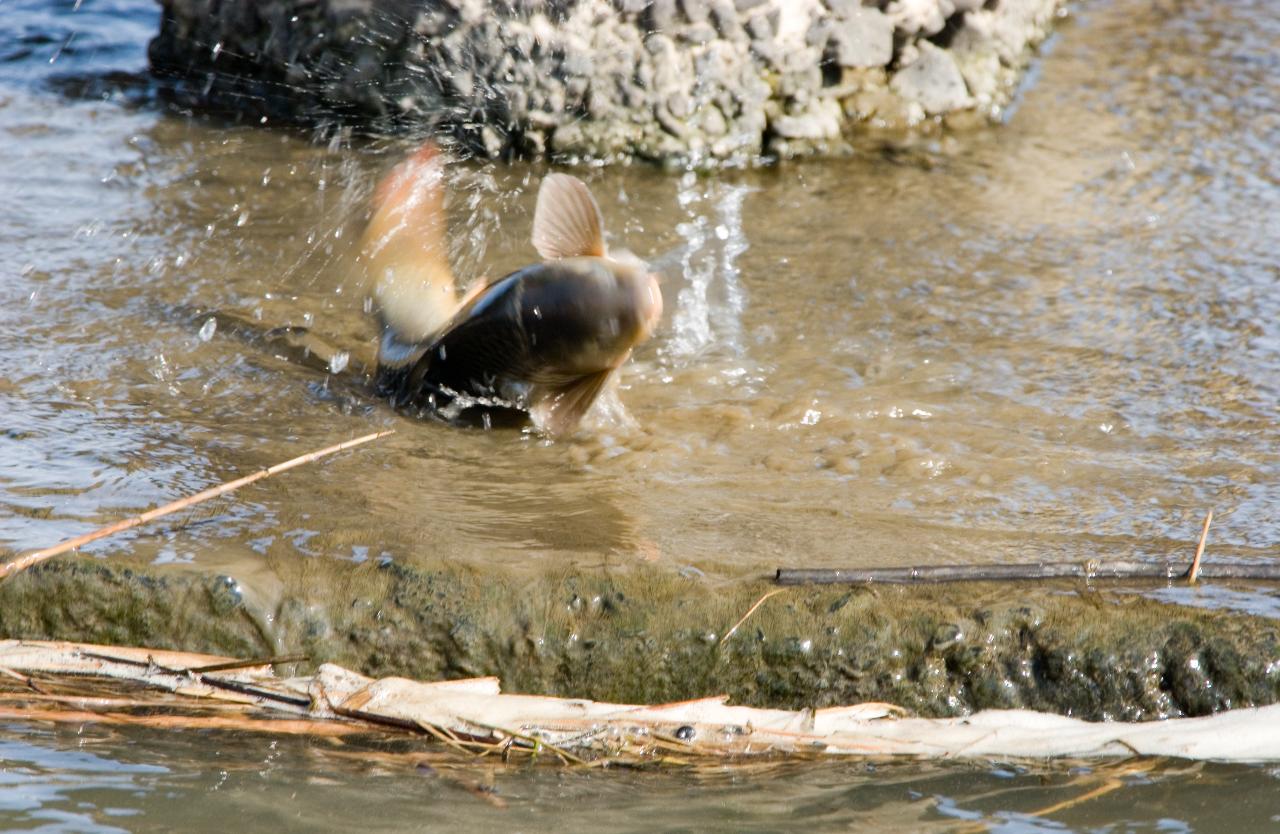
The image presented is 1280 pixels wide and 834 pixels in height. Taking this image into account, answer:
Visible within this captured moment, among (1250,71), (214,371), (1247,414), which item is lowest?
(214,371)

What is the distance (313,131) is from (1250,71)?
5219mm

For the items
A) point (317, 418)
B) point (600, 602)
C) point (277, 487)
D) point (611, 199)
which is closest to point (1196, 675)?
point (600, 602)

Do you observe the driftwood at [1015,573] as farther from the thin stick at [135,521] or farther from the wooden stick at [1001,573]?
the thin stick at [135,521]

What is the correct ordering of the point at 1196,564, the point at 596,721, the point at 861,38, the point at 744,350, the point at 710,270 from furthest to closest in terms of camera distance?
the point at 861,38
the point at 710,270
the point at 744,350
the point at 1196,564
the point at 596,721

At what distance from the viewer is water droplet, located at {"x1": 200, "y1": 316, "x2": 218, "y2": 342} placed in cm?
464

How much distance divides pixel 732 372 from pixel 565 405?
2.34 ft

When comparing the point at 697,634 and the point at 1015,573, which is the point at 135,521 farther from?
the point at 1015,573

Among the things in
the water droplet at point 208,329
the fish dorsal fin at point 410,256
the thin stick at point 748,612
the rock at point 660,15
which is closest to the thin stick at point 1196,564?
the thin stick at point 748,612

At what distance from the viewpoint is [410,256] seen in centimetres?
491

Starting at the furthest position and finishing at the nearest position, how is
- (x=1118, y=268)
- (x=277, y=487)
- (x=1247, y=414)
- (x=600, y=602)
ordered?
(x=1118, y=268)
(x=1247, y=414)
(x=277, y=487)
(x=600, y=602)

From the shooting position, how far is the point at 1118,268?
5.43 metres

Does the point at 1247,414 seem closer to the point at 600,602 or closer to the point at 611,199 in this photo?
the point at 600,602

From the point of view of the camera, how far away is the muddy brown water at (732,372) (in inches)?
121

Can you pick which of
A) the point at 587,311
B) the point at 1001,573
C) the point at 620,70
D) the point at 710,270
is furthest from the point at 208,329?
the point at 1001,573
